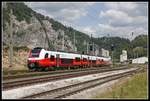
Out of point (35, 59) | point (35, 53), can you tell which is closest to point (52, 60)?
point (35, 53)

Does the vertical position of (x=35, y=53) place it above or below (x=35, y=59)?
above

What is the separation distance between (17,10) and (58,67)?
9269 cm

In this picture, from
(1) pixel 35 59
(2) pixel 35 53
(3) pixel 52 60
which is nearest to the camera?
(1) pixel 35 59

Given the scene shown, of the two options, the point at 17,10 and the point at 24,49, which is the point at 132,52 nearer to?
the point at 17,10

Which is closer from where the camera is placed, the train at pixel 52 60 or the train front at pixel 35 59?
the train front at pixel 35 59

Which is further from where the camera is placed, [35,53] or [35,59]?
[35,53]

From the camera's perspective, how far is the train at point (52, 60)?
51625mm

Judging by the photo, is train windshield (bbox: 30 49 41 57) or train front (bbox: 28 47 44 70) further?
train windshield (bbox: 30 49 41 57)

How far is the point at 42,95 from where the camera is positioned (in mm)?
20406

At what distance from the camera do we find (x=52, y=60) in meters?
54.8

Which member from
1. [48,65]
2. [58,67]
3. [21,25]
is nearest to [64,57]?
[58,67]

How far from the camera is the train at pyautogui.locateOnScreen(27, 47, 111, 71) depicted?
169 feet

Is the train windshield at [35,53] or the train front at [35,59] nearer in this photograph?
the train front at [35,59]

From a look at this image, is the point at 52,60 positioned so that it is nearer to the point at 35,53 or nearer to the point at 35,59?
the point at 35,53
